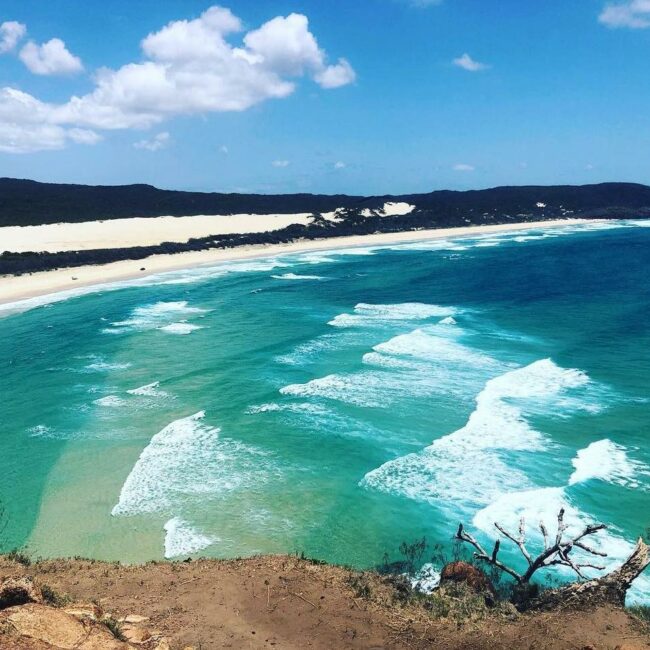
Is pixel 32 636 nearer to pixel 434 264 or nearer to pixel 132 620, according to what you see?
pixel 132 620

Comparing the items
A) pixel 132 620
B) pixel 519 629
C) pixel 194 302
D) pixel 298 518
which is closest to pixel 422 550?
pixel 298 518

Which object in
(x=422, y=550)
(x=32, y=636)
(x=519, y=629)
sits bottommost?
(x=422, y=550)

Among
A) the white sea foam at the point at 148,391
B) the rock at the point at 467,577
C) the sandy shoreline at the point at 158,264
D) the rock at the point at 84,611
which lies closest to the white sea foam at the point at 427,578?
the rock at the point at 467,577

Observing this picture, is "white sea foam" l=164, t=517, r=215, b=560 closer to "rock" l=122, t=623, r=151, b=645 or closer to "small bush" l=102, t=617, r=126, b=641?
"rock" l=122, t=623, r=151, b=645

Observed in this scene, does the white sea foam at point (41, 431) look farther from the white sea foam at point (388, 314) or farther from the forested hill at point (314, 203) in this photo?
the forested hill at point (314, 203)

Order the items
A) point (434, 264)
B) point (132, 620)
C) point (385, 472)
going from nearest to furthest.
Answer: point (132, 620) → point (385, 472) → point (434, 264)

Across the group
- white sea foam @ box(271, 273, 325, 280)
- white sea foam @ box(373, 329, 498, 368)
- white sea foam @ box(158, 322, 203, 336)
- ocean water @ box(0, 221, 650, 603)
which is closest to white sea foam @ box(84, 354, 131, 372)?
ocean water @ box(0, 221, 650, 603)

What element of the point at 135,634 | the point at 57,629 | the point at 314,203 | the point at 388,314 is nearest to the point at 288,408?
the point at 135,634

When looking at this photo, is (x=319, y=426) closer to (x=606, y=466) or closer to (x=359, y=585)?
(x=606, y=466)
